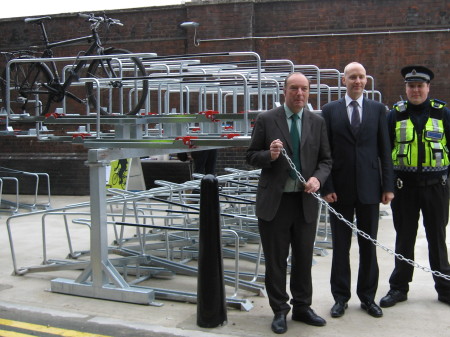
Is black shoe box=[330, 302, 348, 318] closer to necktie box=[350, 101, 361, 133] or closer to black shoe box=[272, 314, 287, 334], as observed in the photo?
black shoe box=[272, 314, 287, 334]

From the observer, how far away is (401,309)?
5.30 metres

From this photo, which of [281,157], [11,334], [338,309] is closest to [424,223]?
[338,309]

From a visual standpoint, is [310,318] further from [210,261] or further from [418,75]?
[418,75]

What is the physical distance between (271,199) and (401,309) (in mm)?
1646

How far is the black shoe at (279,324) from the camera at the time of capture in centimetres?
471

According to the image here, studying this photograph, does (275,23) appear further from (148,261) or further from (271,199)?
(271,199)

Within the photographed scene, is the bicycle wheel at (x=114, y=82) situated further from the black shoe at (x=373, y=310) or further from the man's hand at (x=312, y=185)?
the black shoe at (x=373, y=310)

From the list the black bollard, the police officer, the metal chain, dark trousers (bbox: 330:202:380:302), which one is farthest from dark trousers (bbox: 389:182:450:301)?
the black bollard

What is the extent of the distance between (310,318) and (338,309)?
1.10 feet

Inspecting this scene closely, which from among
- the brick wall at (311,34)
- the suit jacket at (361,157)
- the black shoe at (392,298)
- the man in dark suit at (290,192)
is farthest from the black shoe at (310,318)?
the brick wall at (311,34)

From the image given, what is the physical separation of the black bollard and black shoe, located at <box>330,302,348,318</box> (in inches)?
36.1

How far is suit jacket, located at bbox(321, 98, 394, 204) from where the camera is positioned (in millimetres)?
4941

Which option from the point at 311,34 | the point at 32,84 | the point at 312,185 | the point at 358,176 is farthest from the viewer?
the point at 311,34

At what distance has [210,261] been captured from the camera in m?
4.91
